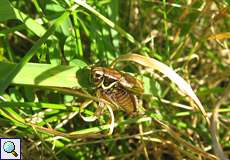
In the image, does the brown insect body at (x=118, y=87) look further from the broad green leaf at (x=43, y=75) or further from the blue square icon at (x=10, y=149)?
the blue square icon at (x=10, y=149)

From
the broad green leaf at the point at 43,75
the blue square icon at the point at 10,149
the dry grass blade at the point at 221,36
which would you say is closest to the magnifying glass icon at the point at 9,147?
the blue square icon at the point at 10,149

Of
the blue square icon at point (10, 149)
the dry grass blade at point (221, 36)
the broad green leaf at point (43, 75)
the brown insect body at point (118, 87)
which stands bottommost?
the blue square icon at point (10, 149)

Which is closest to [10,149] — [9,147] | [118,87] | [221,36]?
[9,147]

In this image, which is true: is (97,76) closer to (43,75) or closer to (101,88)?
(101,88)

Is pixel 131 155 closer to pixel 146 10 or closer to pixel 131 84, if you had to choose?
pixel 131 84

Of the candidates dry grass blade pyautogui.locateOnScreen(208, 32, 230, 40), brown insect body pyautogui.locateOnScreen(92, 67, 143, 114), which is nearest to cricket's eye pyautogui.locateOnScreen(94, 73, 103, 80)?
brown insect body pyautogui.locateOnScreen(92, 67, 143, 114)

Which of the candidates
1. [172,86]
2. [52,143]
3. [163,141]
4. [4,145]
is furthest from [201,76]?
[4,145]
